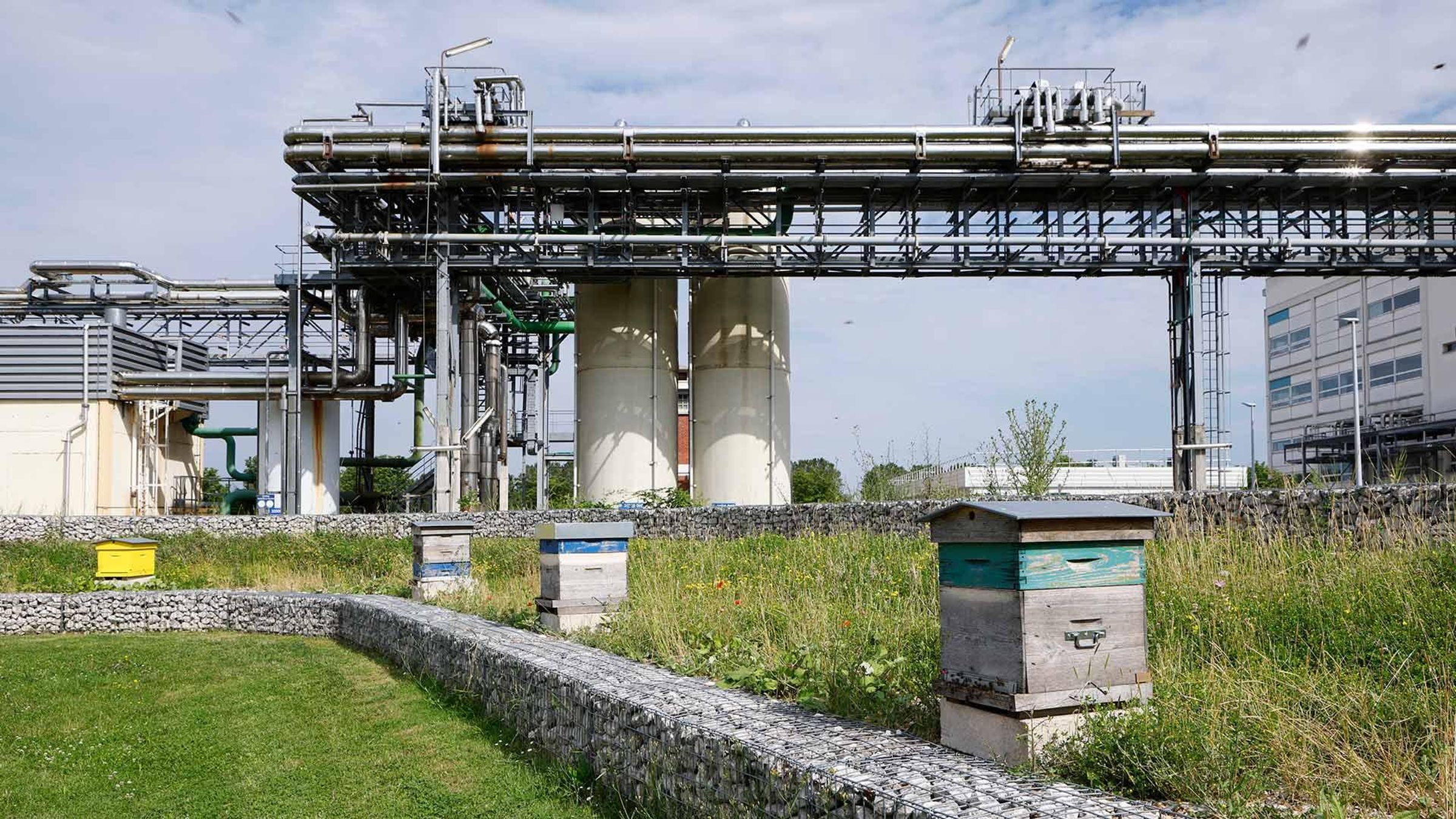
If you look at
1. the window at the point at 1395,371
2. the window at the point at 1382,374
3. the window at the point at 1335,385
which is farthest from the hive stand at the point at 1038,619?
the window at the point at 1335,385

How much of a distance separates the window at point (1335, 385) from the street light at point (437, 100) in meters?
49.1

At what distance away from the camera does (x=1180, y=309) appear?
78.7 ft

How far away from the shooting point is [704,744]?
529 cm

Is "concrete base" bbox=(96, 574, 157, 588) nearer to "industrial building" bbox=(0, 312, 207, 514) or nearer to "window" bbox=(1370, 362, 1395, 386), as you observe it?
"industrial building" bbox=(0, 312, 207, 514)

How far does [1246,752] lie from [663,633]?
4.97 meters

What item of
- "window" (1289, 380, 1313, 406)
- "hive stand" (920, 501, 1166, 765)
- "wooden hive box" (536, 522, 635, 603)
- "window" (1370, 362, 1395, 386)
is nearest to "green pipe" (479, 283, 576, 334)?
"wooden hive box" (536, 522, 635, 603)

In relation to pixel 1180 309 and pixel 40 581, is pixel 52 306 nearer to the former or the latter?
pixel 40 581

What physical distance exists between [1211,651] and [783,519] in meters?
14.1

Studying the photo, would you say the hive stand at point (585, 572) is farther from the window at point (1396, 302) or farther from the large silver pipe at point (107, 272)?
the window at point (1396, 302)

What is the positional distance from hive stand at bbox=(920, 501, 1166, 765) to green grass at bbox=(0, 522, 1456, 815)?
0.64 feet

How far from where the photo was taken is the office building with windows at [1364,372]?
4700 cm

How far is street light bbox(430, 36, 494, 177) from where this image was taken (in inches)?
867

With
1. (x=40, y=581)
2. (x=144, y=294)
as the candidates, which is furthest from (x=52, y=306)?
(x=40, y=581)

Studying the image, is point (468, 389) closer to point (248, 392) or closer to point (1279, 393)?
point (248, 392)
